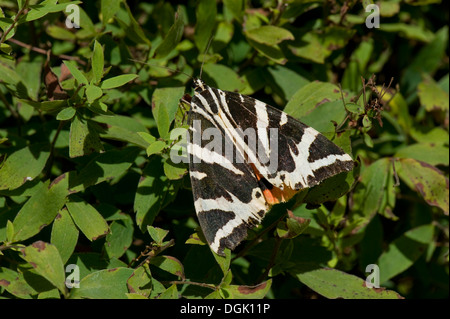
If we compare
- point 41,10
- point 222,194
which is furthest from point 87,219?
point 41,10

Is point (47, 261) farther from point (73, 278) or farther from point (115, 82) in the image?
point (115, 82)

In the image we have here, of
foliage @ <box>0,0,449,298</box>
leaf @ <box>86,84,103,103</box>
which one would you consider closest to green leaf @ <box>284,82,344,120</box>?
foliage @ <box>0,0,449,298</box>

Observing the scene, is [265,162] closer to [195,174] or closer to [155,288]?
[195,174]

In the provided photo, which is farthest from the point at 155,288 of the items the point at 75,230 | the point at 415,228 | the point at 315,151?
the point at 415,228

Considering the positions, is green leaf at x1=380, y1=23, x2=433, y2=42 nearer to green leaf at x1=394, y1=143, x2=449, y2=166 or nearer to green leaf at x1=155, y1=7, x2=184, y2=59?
green leaf at x1=394, y1=143, x2=449, y2=166

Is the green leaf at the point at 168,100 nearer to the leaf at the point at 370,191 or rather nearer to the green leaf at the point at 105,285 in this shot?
the green leaf at the point at 105,285

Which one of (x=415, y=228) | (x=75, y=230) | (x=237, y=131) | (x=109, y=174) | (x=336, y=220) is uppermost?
(x=237, y=131)

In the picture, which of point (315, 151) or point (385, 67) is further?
point (385, 67)
